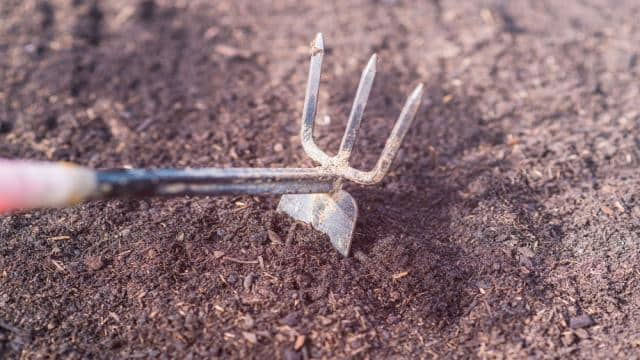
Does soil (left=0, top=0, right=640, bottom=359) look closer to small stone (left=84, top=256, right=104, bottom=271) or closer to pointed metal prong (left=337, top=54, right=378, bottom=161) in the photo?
small stone (left=84, top=256, right=104, bottom=271)

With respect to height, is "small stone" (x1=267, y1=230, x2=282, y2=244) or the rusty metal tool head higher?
the rusty metal tool head

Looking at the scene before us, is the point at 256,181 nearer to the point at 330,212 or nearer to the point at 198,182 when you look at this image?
the point at 198,182

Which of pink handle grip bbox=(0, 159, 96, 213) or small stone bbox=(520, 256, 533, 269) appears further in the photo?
small stone bbox=(520, 256, 533, 269)

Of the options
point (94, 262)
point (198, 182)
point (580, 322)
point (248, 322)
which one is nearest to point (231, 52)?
point (94, 262)

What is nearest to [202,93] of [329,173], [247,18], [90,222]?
[247,18]

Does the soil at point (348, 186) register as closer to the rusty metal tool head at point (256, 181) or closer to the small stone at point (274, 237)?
the small stone at point (274, 237)

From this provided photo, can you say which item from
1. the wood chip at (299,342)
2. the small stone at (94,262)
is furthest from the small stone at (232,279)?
the small stone at (94,262)

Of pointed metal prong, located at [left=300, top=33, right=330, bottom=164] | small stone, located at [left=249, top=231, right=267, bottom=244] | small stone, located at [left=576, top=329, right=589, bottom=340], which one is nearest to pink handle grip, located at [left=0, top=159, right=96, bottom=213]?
small stone, located at [left=249, top=231, right=267, bottom=244]
